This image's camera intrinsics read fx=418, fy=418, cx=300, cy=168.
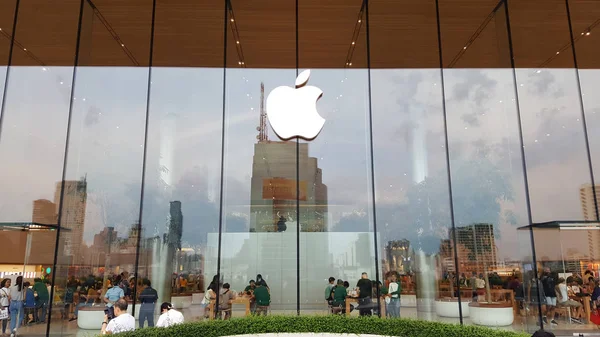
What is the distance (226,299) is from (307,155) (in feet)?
11.9

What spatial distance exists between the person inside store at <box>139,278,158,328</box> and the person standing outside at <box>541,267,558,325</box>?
8.27 metres

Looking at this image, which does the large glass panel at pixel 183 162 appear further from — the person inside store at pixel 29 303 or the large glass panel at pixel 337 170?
the person inside store at pixel 29 303

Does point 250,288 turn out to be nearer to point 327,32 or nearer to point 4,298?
point 4,298

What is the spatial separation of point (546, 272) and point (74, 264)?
10.0 m

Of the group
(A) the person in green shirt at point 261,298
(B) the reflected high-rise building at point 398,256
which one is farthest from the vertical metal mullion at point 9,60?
(B) the reflected high-rise building at point 398,256

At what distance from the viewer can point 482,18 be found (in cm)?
1000

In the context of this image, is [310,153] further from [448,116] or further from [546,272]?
[546,272]

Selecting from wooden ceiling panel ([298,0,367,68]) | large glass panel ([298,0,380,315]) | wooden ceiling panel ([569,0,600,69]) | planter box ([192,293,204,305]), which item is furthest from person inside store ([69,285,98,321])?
wooden ceiling panel ([569,0,600,69])

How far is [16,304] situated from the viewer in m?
8.91

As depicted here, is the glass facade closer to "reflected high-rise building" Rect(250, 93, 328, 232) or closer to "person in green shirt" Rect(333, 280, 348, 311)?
"reflected high-rise building" Rect(250, 93, 328, 232)

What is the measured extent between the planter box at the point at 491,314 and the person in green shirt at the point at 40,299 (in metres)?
9.18

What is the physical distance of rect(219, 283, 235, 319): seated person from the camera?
8730 millimetres

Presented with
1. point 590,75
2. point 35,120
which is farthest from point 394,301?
point 35,120

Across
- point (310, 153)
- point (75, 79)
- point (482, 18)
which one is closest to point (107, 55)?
point (75, 79)
